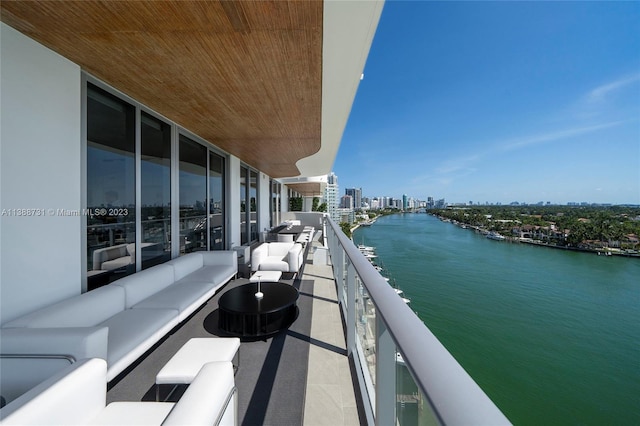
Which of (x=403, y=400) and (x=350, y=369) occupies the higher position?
(x=403, y=400)

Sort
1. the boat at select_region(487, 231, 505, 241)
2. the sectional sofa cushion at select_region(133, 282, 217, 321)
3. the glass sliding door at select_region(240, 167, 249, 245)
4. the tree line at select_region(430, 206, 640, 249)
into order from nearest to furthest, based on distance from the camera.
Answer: the sectional sofa cushion at select_region(133, 282, 217, 321), the glass sliding door at select_region(240, 167, 249, 245), the tree line at select_region(430, 206, 640, 249), the boat at select_region(487, 231, 505, 241)

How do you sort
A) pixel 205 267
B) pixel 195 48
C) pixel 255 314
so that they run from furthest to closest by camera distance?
pixel 205 267 → pixel 255 314 → pixel 195 48

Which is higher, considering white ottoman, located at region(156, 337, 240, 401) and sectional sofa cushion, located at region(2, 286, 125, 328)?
sectional sofa cushion, located at region(2, 286, 125, 328)

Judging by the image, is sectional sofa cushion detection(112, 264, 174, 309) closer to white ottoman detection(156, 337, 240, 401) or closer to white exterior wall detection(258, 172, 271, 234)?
white ottoman detection(156, 337, 240, 401)

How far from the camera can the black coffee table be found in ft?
8.57

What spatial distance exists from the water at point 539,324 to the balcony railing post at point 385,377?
651 inches

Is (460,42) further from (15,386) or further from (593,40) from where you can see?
(15,386)

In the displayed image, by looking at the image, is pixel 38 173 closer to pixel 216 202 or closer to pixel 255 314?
pixel 255 314

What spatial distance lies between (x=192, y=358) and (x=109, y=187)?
2.38m

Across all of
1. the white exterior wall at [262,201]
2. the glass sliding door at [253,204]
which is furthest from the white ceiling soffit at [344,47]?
the white exterior wall at [262,201]

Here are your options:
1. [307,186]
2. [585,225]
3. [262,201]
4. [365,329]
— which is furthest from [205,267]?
[585,225]

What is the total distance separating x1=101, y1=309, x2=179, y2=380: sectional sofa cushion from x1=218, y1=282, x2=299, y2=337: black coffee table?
0.52 metres

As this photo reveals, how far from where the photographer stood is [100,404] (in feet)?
4.57

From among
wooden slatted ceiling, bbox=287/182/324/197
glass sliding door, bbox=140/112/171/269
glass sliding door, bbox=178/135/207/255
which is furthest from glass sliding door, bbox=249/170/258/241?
wooden slatted ceiling, bbox=287/182/324/197
